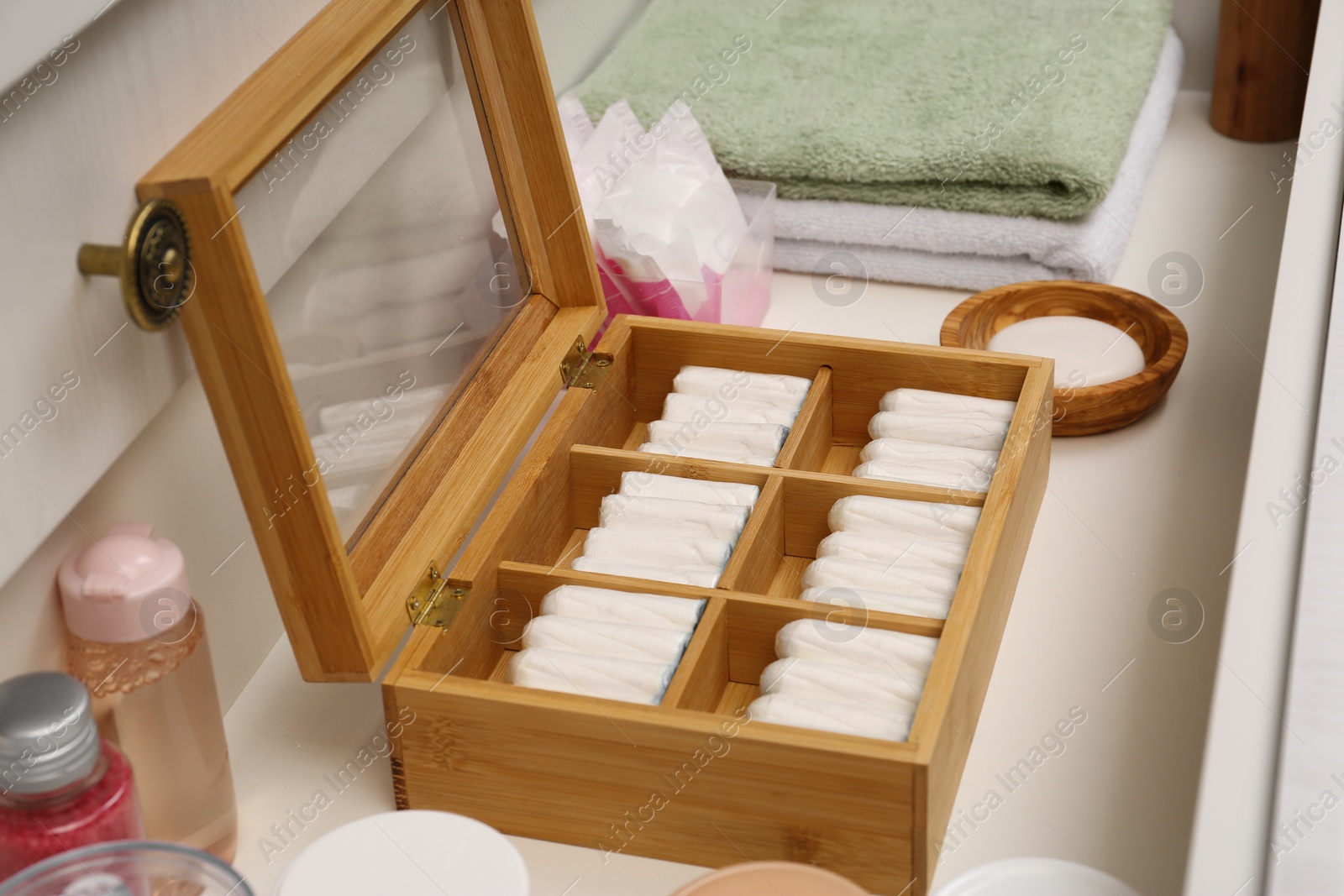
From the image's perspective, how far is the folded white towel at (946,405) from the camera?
90 centimetres

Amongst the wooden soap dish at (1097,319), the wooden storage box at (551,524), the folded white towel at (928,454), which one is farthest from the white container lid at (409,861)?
the wooden soap dish at (1097,319)

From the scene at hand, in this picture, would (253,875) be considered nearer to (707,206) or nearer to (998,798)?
(998,798)

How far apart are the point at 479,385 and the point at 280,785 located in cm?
28

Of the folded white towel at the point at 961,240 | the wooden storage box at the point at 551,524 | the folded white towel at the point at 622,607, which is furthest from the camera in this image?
the folded white towel at the point at 961,240

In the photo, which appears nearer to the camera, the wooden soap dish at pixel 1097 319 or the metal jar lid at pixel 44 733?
the metal jar lid at pixel 44 733

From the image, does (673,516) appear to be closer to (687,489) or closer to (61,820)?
(687,489)

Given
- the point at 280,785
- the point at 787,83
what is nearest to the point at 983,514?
the point at 280,785

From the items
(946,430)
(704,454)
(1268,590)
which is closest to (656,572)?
(704,454)

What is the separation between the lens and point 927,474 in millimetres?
868

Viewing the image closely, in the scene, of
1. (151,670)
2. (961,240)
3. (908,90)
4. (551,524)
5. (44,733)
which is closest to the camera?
(44,733)

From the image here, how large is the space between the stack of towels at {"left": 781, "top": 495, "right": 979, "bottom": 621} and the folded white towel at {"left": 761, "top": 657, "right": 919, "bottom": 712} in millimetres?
55

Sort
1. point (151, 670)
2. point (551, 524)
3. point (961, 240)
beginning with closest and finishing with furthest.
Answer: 1. point (151, 670)
2. point (551, 524)
3. point (961, 240)

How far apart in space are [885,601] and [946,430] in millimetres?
174

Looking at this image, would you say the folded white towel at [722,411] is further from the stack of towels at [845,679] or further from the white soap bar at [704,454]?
the stack of towels at [845,679]
